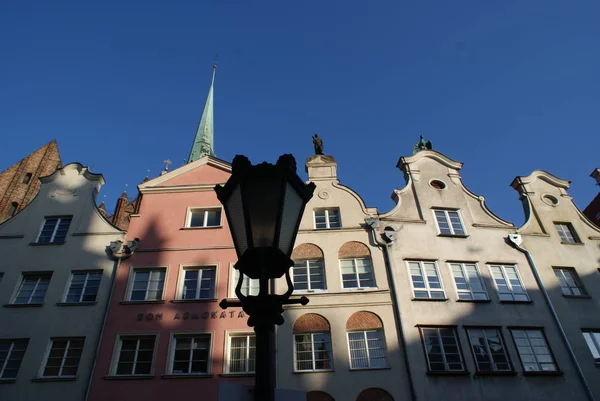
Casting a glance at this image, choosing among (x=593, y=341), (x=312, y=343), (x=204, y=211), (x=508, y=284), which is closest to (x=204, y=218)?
(x=204, y=211)

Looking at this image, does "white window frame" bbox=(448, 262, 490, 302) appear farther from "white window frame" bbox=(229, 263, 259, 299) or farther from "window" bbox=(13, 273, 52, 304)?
"window" bbox=(13, 273, 52, 304)

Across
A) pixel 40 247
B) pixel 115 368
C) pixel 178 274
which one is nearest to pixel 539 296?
pixel 178 274

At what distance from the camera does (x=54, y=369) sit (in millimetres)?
16578

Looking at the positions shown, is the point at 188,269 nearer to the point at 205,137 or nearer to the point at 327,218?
the point at 327,218

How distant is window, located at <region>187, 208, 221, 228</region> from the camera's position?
21050 mm

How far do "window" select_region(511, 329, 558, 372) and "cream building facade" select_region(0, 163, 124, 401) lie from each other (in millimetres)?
15816

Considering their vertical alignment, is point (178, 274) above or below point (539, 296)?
above

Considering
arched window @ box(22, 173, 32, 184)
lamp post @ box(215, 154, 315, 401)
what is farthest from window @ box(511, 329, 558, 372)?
arched window @ box(22, 173, 32, 184)

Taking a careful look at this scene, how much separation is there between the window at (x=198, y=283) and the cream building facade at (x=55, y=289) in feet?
10.1

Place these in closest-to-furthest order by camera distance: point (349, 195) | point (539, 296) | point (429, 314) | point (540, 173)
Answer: point (429, 314) → point (539, 296) → point (349, 195) → point (540, 173)

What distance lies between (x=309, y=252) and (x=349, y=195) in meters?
3.85

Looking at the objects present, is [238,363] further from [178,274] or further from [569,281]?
[569,281]

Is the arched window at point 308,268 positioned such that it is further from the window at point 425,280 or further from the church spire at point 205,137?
the church spire at point 205,137

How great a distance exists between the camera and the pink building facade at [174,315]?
1622 centimetres
